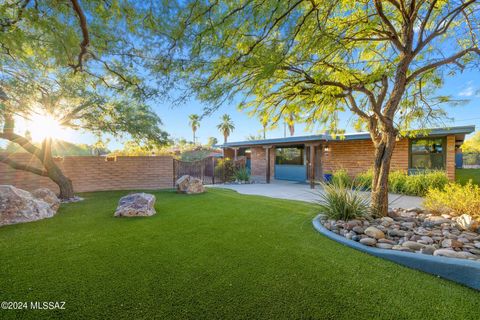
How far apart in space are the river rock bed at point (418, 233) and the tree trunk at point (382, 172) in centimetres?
26

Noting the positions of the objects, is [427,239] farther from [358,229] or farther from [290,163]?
[290,163]

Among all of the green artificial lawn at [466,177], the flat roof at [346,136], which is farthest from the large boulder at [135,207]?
the green artificial lawn at [466,177]

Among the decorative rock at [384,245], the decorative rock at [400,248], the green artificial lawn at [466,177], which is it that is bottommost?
the decorative rock at [384,245]

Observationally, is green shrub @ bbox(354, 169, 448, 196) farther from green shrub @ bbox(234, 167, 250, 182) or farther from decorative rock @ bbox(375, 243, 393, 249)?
green shrub @ bbox(234, 167, 250, 182)

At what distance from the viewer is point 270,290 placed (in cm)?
195

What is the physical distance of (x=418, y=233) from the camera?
3.22m

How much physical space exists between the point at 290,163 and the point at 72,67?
11911mm

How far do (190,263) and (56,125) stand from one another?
22.2ft

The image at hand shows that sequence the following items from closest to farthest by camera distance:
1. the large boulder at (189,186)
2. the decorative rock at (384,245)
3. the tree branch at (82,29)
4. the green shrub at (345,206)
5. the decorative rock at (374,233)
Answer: the tree branch at (82,29) → the decorative rock at (384,245) → the decorative rock at (374,233) → the green shrub at (345,206) → the large boulder at (189,186)

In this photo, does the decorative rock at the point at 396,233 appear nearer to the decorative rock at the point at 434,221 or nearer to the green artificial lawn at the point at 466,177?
the decorative rock at the point at 434,221

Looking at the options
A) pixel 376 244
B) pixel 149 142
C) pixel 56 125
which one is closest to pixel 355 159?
pixel 376 244

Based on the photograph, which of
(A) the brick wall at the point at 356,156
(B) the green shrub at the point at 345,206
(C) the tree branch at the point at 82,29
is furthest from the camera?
(A) the brick wall at the point at 356,156

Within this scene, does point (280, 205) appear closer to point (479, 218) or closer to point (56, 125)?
point (479, 218)

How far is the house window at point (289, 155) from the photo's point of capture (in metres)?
12.8
